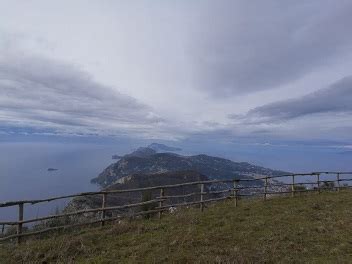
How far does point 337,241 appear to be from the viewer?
398 inches

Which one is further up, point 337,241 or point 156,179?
point 337,241

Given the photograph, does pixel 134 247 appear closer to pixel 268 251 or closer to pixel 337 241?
pixel 268 251

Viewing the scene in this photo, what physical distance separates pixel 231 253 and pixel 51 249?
15.0 feet

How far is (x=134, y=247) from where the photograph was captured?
30.6 ft

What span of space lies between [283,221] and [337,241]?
2867 millimetres

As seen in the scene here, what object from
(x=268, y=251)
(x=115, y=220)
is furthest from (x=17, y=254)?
(x=268, y=251)

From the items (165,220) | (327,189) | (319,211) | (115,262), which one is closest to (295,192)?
(327,189)

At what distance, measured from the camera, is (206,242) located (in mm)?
9742

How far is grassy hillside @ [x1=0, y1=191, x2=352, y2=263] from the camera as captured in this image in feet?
27.5

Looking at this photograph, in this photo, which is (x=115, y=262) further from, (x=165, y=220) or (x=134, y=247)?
(x=165, y=220)

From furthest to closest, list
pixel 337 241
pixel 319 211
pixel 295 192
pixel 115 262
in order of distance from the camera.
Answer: pixel 295 192
pixel 319 211
pixel 337 241
pixel 115 262

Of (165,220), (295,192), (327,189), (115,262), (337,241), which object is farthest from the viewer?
(327,189)

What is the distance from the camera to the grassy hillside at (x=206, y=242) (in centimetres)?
839

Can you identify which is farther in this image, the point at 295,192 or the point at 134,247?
the point at 295,192
